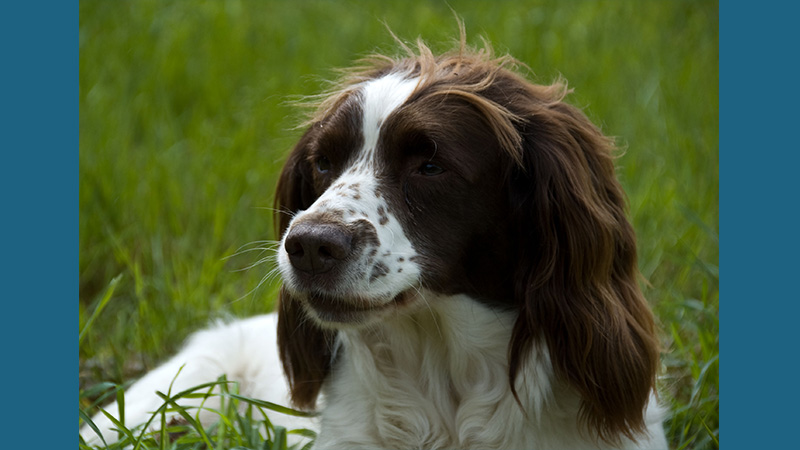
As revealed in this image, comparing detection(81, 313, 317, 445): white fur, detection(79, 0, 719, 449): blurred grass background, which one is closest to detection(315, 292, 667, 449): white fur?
detection(81, 313, 317, 445): white fur

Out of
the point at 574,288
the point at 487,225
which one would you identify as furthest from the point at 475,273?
the point at 574,288

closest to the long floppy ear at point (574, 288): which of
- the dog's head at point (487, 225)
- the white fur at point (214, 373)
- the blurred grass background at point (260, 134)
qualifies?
the dog's head at point (487, 225)

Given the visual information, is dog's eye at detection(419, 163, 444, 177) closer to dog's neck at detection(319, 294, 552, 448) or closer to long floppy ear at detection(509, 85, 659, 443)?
long floppy ear at detection(509, 85, 659, 443)

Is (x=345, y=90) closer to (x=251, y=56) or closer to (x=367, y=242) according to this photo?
(x=367, y=242)

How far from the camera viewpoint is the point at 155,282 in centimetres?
514

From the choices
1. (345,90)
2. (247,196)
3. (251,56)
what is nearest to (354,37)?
(251,56)

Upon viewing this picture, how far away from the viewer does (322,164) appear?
10.7 feet

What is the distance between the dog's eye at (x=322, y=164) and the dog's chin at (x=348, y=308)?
516 millimetres

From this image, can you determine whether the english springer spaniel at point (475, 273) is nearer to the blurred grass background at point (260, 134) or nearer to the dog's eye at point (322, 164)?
the dog's eye at point (322, 164)

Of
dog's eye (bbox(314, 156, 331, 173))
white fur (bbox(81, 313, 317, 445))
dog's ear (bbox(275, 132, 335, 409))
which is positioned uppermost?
dog's eye (bbox(314, 156, 331, 173))

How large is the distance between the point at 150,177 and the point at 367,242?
359 cm

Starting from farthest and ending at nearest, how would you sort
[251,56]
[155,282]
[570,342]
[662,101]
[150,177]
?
[251,56] < [662,101] < [150,177] < [155,282] < [570,342]

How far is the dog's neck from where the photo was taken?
122 inches

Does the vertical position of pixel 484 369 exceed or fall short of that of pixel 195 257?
it exceeds it
